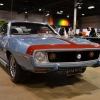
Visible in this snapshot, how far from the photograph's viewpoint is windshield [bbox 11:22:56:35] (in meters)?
4.09

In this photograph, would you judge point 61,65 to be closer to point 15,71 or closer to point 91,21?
point 15,71

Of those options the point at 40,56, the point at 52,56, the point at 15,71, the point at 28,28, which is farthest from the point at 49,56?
the point at 28,28

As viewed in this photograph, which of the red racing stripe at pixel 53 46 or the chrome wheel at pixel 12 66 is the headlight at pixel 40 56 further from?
the chrome wheel at pixel 12 66

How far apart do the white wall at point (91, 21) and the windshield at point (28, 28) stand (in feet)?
84.8

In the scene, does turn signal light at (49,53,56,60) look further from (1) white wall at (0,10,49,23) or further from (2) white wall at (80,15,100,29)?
(2) white wall at (80,15,100,29)

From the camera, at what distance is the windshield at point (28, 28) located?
4090 millimetres

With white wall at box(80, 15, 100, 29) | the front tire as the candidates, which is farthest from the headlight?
white wall at box(80, 15, 100, 29)

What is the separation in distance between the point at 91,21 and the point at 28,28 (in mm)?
27403

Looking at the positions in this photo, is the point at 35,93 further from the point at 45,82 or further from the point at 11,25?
the point at 11,25

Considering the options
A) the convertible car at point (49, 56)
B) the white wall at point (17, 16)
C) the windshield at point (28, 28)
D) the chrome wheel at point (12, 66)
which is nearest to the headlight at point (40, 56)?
the convertible car at point (49, 56)

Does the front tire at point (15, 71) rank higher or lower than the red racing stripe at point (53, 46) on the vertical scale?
lower

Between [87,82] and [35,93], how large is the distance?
4.37 ft

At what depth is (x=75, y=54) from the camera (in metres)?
3.02

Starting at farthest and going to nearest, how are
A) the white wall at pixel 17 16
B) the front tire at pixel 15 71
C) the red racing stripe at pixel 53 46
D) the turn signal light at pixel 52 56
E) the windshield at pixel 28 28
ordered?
the white wall at pixel 17 16 < the windshield at pixel 28 28 < the front tire at pixel 15 71 < the turn signal light at pixel 52 56 < the red racing stripe at pixel 53 46
